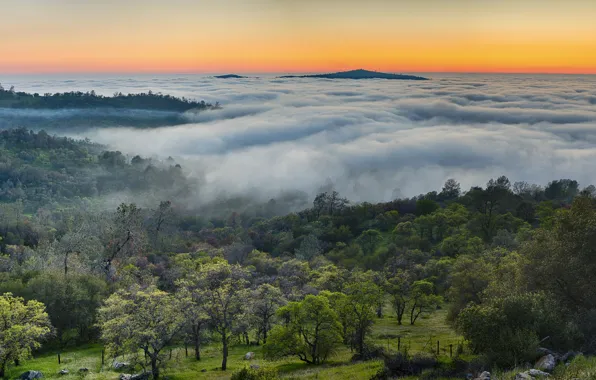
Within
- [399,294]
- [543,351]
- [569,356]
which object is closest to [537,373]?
[543,351]

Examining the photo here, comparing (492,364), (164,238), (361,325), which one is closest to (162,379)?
(361,325)

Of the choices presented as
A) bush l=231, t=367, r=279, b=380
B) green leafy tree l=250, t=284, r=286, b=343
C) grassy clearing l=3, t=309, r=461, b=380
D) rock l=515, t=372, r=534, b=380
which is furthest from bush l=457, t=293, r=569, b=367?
green leafy tree l=250, t=284, r=286, b=343

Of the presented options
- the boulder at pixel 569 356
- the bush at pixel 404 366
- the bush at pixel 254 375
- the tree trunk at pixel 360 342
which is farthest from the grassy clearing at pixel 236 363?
the boulder at pixel 569 356

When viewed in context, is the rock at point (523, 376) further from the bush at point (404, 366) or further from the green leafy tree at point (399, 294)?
the green leafy tree at point (399, 294)

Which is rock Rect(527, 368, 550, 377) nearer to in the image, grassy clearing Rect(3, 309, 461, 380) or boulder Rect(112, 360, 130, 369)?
grassy clearing Rect(3, 309, 461, 380)

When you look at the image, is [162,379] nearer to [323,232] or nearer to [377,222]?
[323,232]
